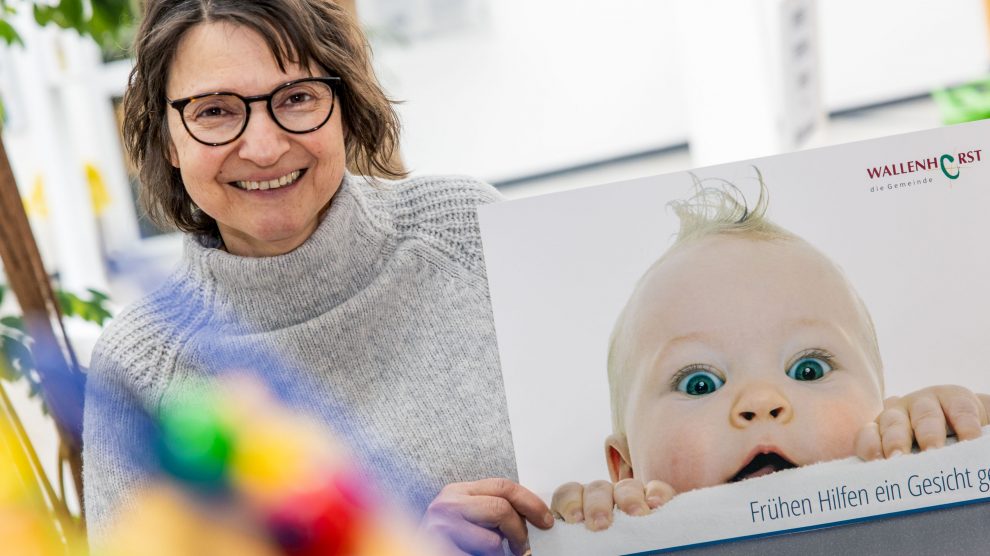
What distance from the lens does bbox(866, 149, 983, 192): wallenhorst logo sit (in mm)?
807

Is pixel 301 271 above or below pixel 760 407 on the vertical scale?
above

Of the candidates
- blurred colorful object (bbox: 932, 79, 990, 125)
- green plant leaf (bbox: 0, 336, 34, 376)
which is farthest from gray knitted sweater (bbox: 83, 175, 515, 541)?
blurred colorful object (bbox: 932, 79, 990, 125)

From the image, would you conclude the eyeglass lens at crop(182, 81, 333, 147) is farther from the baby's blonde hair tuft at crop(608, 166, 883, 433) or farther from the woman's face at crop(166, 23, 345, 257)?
the baby's blonde hair tuft at crop(608, 166, 883, 433)

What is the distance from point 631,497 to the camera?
0.80 m

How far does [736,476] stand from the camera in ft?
2.59

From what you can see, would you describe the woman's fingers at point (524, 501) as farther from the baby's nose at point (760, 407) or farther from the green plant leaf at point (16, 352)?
the green plant leaf at point (16, 352)

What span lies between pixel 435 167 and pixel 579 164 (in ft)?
1.92

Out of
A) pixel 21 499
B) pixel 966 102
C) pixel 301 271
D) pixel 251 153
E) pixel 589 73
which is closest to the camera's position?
pixel 251 153

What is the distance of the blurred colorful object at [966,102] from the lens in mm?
2184

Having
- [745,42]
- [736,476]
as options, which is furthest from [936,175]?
[745,42]

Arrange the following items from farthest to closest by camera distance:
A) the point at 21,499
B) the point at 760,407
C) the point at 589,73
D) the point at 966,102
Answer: the point at 589,73, the point at 966,102, the point at 21,499, the point at 760,407

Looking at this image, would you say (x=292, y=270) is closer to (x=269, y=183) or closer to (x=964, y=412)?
(x=269, y=183)

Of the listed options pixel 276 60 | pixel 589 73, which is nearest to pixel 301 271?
pixel 276 60

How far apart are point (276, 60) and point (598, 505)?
53 cm
